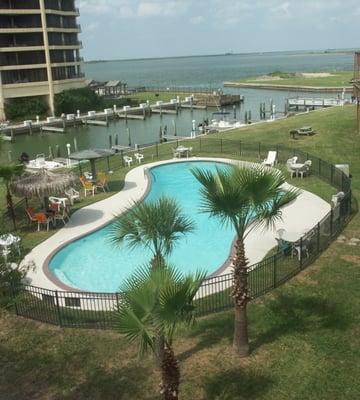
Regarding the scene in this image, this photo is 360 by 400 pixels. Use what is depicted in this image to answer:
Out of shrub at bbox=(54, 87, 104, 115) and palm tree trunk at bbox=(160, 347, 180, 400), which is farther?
shrub at bbox=(54, 87, 104, 115)

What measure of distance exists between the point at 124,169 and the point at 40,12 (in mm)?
46602

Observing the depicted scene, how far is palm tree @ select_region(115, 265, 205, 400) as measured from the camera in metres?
7.23

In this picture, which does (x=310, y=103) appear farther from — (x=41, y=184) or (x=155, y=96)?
(x=41, y=184)

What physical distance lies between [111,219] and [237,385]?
12.3m

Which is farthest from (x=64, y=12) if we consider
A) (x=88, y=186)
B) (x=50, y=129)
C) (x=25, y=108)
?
(x=88, y=186)

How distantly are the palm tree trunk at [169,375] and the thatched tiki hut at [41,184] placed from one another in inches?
519

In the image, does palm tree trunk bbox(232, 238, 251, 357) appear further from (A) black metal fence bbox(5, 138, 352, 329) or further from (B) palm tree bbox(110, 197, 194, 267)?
(A) black metal fence bbox(5, 138, 352, 329)

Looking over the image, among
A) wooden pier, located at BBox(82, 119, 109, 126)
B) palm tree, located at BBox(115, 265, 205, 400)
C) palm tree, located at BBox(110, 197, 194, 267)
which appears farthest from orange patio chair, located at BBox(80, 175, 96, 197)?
wooden pier, located at BBox(82, 119, 109, 126)

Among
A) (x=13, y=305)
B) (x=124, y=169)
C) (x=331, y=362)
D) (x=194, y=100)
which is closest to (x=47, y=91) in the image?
(x=194, y=100)

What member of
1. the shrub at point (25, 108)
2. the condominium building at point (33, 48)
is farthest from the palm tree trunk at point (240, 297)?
the condominium building at point (33, 48)

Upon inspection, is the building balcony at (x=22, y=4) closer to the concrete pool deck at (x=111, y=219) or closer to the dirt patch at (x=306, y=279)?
the concrete pool deck at (x=111, y=219)

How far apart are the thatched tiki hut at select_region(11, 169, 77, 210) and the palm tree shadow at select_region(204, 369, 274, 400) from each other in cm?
1188

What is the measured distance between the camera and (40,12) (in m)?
67.3

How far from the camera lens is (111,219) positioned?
68.7 ft
